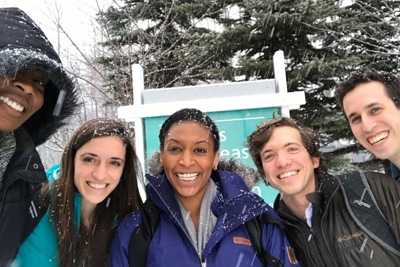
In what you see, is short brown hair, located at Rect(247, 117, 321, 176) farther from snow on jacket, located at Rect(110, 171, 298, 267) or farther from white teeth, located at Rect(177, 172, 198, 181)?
white teeth, located at Rect(177, 172, 198, 181)

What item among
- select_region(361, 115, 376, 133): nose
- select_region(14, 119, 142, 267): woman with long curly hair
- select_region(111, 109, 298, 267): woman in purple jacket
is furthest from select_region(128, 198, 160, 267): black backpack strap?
select_region(361, 115, 376, 133): nose

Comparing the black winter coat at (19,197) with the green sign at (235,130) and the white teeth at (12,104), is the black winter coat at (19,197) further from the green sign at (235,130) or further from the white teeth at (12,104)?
the green sign at (235,130)

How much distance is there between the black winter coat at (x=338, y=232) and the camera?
2268 millimetres

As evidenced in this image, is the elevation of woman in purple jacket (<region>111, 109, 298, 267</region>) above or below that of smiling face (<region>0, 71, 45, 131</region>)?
below

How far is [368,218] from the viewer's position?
91.7 inches

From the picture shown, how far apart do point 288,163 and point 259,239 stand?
562mm

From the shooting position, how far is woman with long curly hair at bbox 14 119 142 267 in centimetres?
250

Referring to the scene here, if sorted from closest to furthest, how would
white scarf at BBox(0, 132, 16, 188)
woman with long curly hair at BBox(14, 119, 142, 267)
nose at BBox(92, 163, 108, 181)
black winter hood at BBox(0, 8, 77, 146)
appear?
black winter hood at BBox(0, 8, 77, 146)
white scarf at BBox(0, 132, 16, 188)
woman with long curly hair at BBox(14, 119, 142, 267)
nose at BBox(92, 163, 108, 181)

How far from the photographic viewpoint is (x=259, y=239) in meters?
2.54

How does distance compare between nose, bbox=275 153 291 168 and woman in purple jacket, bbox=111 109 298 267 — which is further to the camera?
nose, bbox=275 153 291 168

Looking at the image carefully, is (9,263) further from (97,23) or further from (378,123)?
(97,23)

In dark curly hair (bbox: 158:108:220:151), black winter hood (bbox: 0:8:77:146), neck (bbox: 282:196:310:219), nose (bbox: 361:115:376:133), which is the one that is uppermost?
black winter hood (bbox: 0:8:77:146)

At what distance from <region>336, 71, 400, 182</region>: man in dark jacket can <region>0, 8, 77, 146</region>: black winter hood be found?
1.90 metres

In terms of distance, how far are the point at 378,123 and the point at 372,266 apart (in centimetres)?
98
